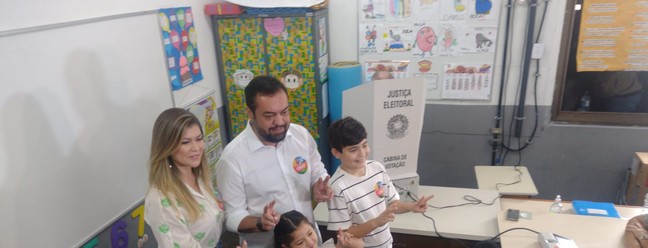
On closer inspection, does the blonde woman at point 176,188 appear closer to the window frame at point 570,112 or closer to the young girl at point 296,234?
the young girl at point 296,234

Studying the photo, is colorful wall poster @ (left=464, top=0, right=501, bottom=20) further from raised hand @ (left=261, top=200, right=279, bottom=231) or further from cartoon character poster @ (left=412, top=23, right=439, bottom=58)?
raised hand @ (left=261, top=200, right=279, bottom=231)

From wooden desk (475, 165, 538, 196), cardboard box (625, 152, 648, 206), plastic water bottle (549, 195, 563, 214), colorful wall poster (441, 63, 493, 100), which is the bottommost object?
cardboard box (625, 152, 648, 206)

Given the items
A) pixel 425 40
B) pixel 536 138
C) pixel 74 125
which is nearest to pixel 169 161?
pixel 74 125

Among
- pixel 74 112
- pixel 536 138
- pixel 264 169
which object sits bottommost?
pixel 536 138

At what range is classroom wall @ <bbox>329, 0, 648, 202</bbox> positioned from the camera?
3168 mm

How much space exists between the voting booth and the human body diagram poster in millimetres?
1110

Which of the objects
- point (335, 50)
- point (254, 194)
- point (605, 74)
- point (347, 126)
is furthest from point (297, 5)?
point (605, 74)

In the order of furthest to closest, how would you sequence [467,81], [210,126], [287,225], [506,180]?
[467,81] < [210,126] < [506,180] < [287,225]

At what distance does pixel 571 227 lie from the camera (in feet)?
6.88

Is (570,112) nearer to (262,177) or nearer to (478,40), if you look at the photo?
(478,40)

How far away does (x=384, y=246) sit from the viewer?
1963 millimetres

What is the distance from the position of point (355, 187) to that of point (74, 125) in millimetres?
1332

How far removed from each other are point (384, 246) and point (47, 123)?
162 cm

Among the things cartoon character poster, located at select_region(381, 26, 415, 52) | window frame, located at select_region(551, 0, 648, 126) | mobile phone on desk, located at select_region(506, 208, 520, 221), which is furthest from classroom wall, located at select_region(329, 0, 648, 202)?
mobile phone on desk, located at select_region(506, 208, 520, 221)
